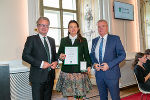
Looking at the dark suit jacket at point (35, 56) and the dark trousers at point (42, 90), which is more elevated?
the dark suit jacket at point (35, 56)

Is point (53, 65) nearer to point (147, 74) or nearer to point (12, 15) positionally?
point (147, 74)

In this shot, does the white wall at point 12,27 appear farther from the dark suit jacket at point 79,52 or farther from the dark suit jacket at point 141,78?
the dark suit jacket at point 141,78

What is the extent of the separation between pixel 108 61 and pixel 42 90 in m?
0.95

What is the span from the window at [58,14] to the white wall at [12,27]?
1.49m

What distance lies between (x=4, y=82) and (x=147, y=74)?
264cm

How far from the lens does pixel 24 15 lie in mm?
3926

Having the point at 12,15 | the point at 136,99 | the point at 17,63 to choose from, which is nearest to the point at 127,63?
the point at 136,99

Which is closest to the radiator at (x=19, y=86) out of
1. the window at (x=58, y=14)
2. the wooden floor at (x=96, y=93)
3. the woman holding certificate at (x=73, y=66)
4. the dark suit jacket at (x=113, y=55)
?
the woman holding certificate at (x=73, y=66)

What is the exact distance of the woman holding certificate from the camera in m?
2.16

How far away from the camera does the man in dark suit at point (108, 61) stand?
7.13 feet

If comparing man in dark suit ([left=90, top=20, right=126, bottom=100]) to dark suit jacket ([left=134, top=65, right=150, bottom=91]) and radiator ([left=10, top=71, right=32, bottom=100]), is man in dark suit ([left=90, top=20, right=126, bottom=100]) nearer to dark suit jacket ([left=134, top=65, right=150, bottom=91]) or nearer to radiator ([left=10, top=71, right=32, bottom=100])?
dark suit jacket ([left=134, top=65, right=150, bottom=91])

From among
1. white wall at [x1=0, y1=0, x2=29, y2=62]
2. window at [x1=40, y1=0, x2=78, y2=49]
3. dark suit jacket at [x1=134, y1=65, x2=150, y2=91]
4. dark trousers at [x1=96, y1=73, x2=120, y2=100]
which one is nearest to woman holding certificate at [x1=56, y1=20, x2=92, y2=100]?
dark trousers at [x1=96, y1=73, x2=120, y2=100]

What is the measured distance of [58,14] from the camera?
5703 millimetres

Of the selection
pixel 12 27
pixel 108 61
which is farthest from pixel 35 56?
pixel 12 27
